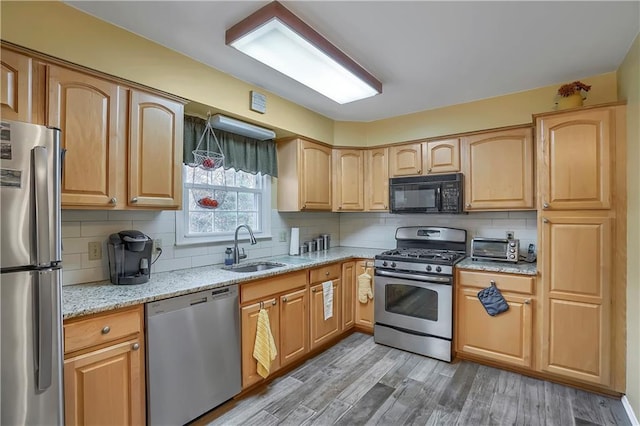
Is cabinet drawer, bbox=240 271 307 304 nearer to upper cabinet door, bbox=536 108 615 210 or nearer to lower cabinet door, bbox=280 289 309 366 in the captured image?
lower cabinet door, bbox=280 289 309 366

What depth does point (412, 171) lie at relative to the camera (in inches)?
135

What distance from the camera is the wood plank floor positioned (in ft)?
6.73

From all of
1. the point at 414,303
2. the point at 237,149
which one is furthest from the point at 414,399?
the point at 237,149

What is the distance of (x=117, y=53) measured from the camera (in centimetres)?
186

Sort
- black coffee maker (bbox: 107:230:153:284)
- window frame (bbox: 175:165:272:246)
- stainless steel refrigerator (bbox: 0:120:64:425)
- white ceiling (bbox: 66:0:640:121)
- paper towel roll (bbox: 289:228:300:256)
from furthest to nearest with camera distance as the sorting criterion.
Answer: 1. paper towel roll (bbox: 289:228:300:256)
2. window frame (bbox: 175:165:272:246)
3. black coffee maker (bbox: 107:230:153:284)
4. white ceiling (bbox: 66:0:640:121)
5. stainless steel refrigerator (bbox: 0:120:64:425)

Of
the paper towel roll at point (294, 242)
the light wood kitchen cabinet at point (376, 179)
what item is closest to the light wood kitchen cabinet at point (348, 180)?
the light wood kitchen cabinet at point (376, 179)

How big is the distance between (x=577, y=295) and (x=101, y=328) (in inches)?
124

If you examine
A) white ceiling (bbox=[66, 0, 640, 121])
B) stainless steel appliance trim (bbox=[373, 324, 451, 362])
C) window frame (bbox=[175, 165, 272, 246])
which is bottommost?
stainless steel appliance trim (bbox=[373, 324, 451, 362])

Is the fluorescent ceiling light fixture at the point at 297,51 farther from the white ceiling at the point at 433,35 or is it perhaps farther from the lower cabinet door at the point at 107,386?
the lower cabinet door at the point at 107,386

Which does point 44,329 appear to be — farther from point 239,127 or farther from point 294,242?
point 294,242

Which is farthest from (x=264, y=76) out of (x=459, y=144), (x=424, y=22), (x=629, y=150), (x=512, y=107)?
(x=629, y=150)

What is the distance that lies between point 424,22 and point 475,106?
156 cm

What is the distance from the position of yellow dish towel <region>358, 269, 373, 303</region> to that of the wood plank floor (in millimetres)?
700

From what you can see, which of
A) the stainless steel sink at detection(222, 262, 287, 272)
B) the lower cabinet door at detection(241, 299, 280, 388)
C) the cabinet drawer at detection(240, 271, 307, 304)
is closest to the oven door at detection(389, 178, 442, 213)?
the cabinet drawer at detection(240, 271, 307, 304)
